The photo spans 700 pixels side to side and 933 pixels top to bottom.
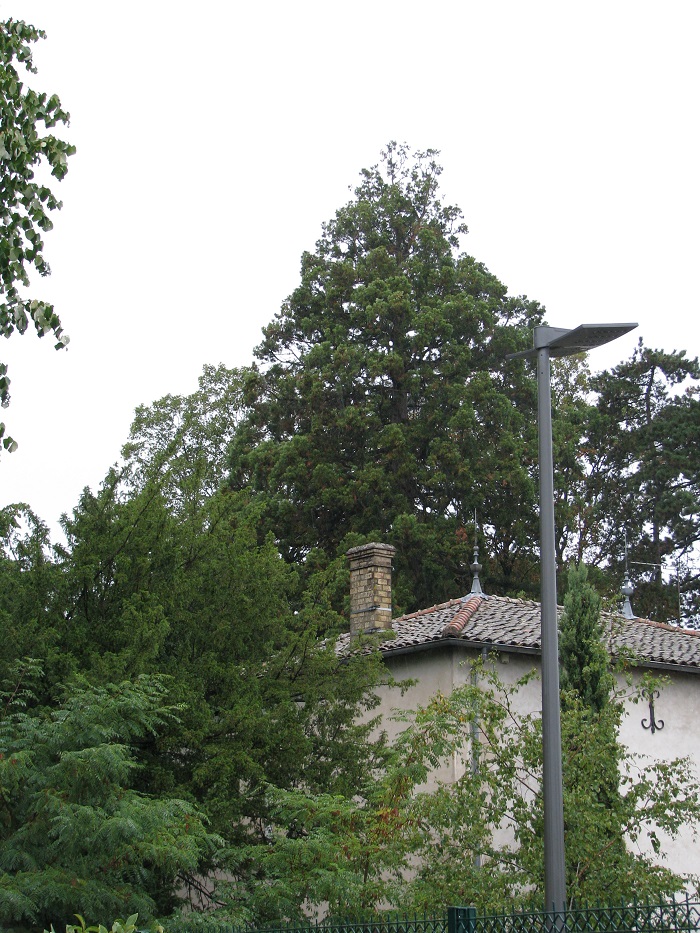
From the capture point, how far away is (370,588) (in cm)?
2012

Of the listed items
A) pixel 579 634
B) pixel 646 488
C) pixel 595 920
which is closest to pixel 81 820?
Answer: pixel 595 920

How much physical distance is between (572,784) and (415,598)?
18.3 metres

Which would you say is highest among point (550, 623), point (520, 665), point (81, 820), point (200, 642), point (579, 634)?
point (520, 665)

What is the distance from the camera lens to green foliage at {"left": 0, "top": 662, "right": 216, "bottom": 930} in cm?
845

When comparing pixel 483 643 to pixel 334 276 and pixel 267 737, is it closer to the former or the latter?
pixel 267 737

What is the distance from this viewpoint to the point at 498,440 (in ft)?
99.6

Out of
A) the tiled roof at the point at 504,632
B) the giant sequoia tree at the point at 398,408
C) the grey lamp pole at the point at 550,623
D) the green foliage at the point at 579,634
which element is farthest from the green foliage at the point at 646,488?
the grey lamp pole at the point at 550,623

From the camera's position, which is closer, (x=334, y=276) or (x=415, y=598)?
(x=415, y=598)

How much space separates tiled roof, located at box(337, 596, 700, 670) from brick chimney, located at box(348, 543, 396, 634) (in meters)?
0.37

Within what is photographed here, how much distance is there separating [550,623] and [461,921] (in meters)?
2.78

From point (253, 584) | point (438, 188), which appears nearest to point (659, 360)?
point (438, 188)

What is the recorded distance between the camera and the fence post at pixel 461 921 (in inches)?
211

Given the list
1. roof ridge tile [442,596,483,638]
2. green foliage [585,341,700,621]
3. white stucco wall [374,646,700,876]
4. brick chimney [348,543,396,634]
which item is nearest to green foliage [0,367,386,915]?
roof ridge tile [442,596,483,638]

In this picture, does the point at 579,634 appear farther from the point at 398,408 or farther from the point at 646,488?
the point at 646,488
